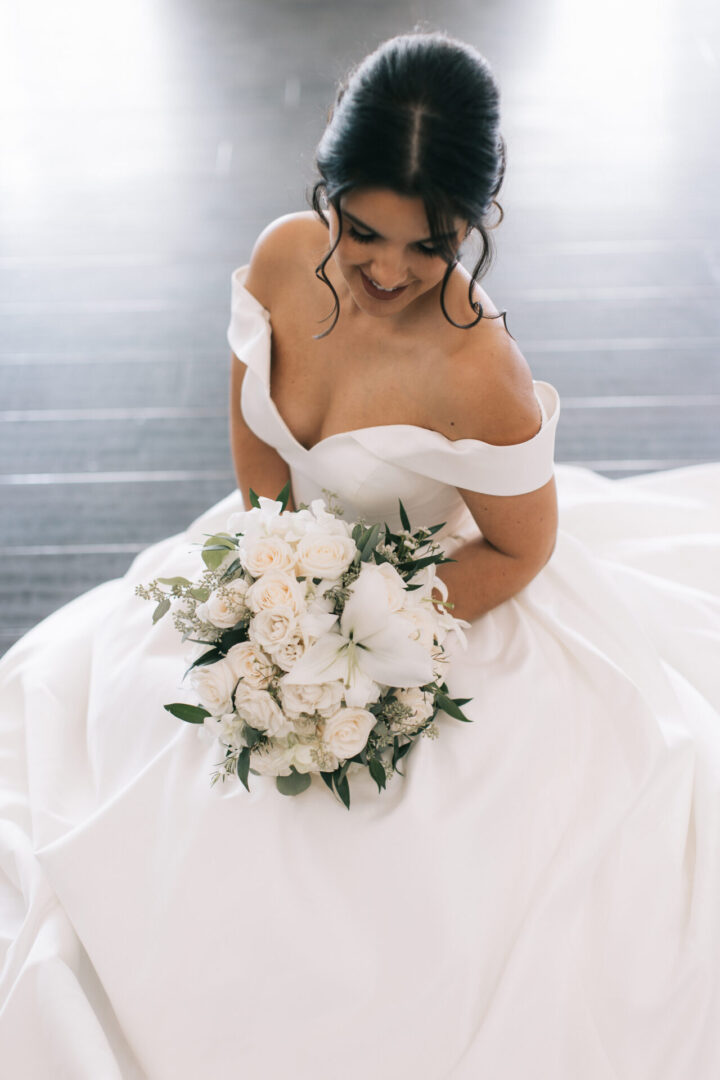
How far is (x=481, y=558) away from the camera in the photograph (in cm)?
138

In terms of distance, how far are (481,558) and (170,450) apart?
147 centimetres

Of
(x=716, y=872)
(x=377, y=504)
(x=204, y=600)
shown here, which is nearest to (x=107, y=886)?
(x=204, y=600)

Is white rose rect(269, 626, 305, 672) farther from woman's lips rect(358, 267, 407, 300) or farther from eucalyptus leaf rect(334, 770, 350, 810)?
woman's lips rect(358, 267, 407, 300)

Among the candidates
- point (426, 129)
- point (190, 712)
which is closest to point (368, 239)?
point (426, 129)

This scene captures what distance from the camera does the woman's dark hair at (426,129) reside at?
3.08 ft

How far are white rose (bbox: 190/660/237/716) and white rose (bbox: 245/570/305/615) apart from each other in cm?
8

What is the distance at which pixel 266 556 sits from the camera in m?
1.04

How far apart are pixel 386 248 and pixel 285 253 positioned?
1.47 feet

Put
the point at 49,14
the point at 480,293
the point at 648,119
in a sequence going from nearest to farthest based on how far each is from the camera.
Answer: the point at 480,293, the point at 648,119, the point at 49,14

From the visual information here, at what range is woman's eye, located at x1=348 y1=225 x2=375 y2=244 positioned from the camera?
3.46ft

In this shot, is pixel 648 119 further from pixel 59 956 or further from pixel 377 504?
pixel 59 956

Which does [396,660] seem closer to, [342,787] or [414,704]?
[414,704]

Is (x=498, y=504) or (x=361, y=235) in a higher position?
(x=361, y=235)

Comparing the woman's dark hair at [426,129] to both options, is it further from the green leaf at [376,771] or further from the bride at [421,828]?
the green leaf at [376,771]
